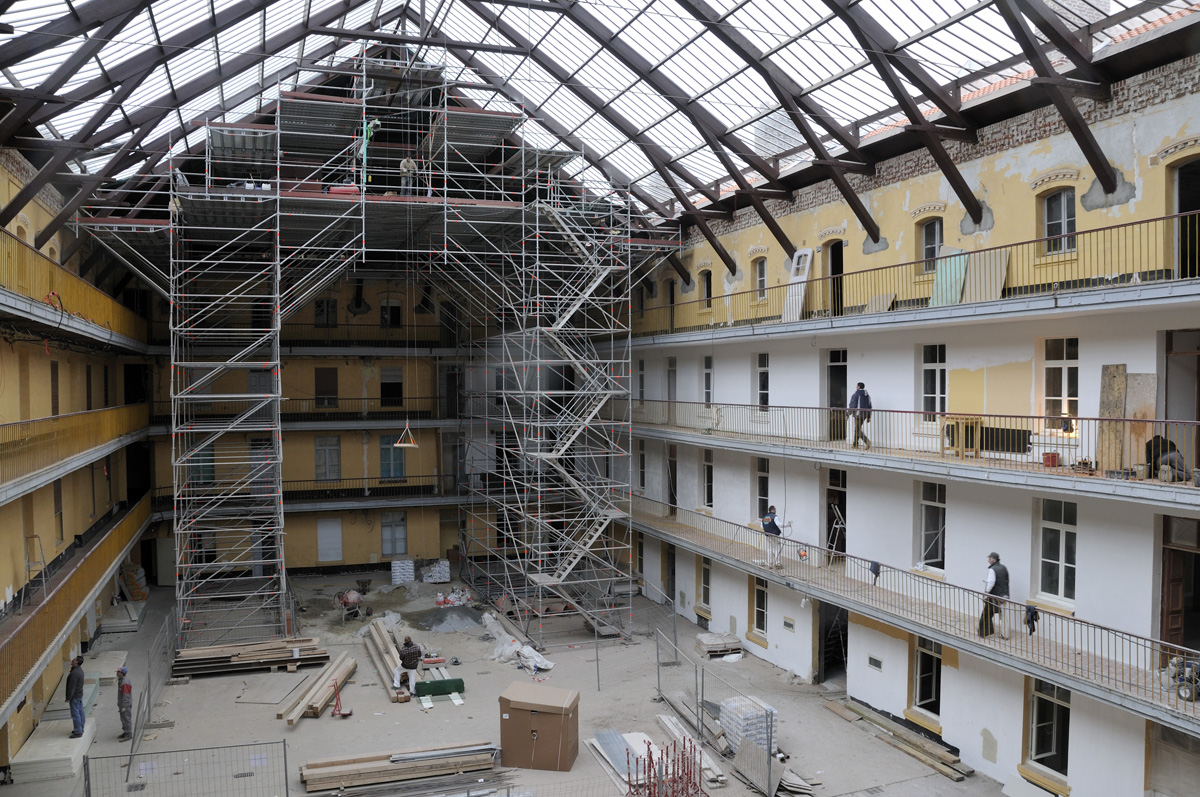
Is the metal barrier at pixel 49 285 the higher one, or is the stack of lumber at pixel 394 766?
the metal barrier at pixel 49 285

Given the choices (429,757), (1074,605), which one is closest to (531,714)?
(429,757)

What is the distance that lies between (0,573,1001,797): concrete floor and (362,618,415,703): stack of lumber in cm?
17

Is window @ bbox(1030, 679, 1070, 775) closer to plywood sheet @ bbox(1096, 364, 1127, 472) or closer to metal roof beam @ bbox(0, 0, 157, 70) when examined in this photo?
plywood sheet @ bbox(1096, 364, 1127, 472)

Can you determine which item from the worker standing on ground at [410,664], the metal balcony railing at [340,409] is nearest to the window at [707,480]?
the worker standing on ground at [410,664]

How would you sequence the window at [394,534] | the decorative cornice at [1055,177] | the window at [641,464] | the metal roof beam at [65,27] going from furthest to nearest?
the window at [394,534] → the window at [641,464] → the decorative cornice at [1055,177] → the metal roof beam at [65,27]

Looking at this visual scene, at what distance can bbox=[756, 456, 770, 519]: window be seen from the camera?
63.9 ft

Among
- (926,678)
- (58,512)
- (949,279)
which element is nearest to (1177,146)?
(949,279)

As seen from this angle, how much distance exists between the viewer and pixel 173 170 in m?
17.9

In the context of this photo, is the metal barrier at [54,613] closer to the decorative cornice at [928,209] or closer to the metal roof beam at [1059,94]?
the metal roof beam at [1059,94]

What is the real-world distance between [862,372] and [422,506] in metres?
14.7

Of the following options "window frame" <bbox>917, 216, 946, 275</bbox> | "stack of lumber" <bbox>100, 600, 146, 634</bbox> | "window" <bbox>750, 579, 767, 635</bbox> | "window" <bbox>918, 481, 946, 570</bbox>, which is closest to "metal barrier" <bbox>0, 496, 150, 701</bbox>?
"stack of lumber" <bbox>100, 600, 146, 634</bbox>

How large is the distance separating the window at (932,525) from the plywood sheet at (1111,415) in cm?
340

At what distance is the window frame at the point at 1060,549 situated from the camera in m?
12.3

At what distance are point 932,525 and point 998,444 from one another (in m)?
2.09
